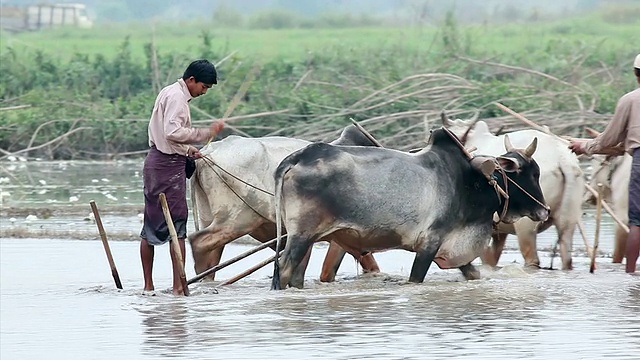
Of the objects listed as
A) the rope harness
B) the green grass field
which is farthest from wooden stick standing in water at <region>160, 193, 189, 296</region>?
the green grass field

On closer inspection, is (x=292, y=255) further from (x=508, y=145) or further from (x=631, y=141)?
(x=631, y=141)

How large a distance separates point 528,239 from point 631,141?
4.16ft

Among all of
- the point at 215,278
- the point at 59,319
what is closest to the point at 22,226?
the point at 215,278

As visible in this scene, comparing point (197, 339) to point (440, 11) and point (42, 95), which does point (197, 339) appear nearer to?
point (42, 95)

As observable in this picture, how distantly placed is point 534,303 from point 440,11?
158ft

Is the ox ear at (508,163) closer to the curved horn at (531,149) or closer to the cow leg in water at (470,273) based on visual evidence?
the curved horn at (531,149)

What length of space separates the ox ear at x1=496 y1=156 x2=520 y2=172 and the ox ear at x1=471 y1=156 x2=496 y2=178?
13.9 inches

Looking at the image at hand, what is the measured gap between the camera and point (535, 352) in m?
8.56

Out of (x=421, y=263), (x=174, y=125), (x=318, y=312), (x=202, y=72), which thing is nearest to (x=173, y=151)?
(x=174, y=125)

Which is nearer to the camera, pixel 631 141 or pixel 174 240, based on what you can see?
pixel 174 240

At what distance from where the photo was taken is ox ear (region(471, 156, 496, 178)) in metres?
11.2

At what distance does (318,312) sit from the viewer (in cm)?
1007

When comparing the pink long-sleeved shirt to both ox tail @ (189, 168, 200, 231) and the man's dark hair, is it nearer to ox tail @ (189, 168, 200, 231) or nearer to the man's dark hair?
the man's dark hair

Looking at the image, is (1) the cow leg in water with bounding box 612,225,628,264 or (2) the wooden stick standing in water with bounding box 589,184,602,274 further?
(1) the cow leg in water with bounding box 612,225,628,264
